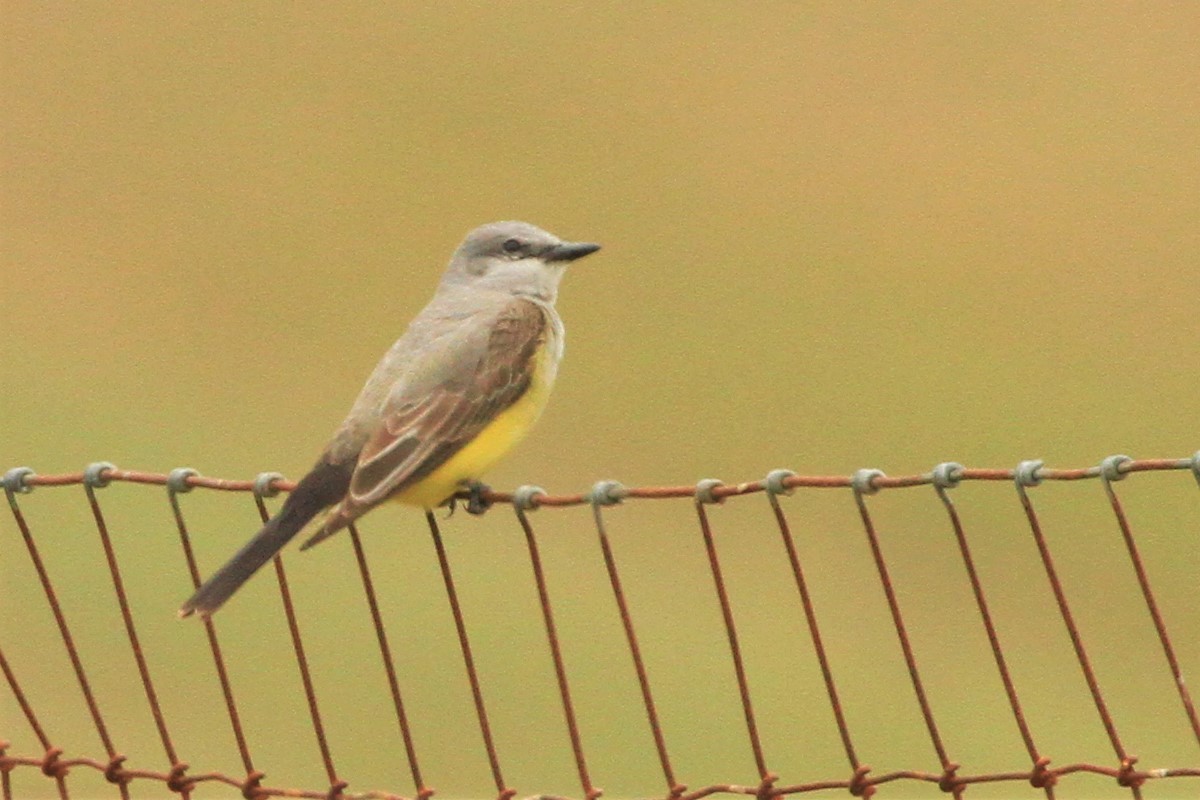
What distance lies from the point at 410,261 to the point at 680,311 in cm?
308

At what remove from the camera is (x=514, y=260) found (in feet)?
23.4

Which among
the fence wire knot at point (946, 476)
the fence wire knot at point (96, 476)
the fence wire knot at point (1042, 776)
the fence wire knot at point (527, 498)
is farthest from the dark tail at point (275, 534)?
the fence wire knot at point (1042, 776)

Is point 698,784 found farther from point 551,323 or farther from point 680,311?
point 680,311

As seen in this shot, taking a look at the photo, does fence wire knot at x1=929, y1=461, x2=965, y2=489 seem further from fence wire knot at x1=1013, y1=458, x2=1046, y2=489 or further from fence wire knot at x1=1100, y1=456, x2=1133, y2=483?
fence wire knot at x1=1100, y1=456, x2=1133, y2=483

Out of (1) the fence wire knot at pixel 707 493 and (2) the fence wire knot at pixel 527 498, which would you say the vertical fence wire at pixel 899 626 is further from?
(2) the fence wire knot at pixel 527 498

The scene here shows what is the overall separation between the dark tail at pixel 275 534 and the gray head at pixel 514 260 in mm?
1417

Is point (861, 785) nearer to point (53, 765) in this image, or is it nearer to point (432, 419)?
point (53, 765)

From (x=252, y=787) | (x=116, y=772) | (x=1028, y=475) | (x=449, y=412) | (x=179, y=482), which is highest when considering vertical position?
(x=179, y=482)

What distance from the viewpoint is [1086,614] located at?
13.0 m

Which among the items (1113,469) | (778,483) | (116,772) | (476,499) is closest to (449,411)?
(476,499)

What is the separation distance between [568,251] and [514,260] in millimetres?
195

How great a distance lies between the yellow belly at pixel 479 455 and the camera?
5961 millimetres

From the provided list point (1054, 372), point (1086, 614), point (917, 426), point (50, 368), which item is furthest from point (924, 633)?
point (50, 368)

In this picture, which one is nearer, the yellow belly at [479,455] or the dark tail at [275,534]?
the dark tail at [275,534]
